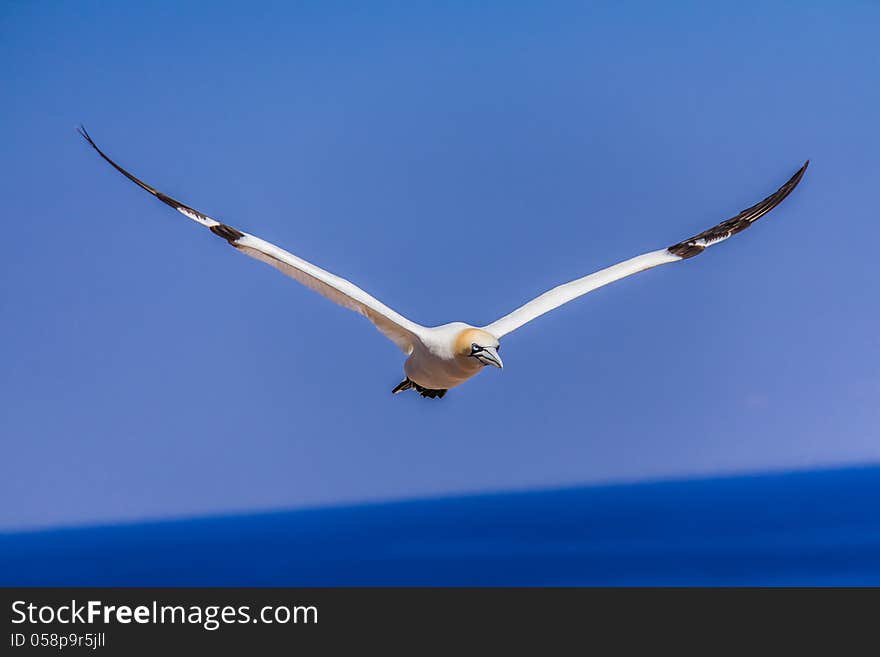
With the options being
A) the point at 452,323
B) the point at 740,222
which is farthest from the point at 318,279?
the point at 740,222

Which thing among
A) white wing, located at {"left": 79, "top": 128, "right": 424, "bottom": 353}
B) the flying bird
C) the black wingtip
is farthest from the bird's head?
the black wingtip

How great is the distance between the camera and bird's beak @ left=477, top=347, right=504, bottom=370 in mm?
9414

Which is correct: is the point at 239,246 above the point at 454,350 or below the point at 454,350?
above

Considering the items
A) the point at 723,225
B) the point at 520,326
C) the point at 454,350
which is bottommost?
the point at 454,350

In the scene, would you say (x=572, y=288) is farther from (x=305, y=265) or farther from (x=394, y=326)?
(x=305, y=265)

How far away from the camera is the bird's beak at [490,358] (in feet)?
30.9

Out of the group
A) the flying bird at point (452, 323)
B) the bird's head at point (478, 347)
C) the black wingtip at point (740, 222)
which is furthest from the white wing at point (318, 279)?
the black wingtip at point (740, 222)

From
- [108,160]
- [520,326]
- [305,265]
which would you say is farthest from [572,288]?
[108,160]

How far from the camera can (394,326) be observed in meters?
10.6

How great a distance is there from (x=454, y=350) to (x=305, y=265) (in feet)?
4.69

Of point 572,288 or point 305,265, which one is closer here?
point 305,265

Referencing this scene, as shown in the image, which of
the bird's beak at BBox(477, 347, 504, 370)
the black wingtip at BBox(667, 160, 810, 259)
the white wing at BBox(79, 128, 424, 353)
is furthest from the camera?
the black wingtip at BBox(667, 160, 810, 259)

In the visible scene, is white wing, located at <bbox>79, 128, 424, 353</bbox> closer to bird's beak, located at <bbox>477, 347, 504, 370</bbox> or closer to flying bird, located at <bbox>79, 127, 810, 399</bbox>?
flying bird, located at <bbox>79, 127, 810, 399</bbox>

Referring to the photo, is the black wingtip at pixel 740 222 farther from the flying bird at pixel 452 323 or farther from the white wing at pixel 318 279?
the white wing at pixel 318 279
